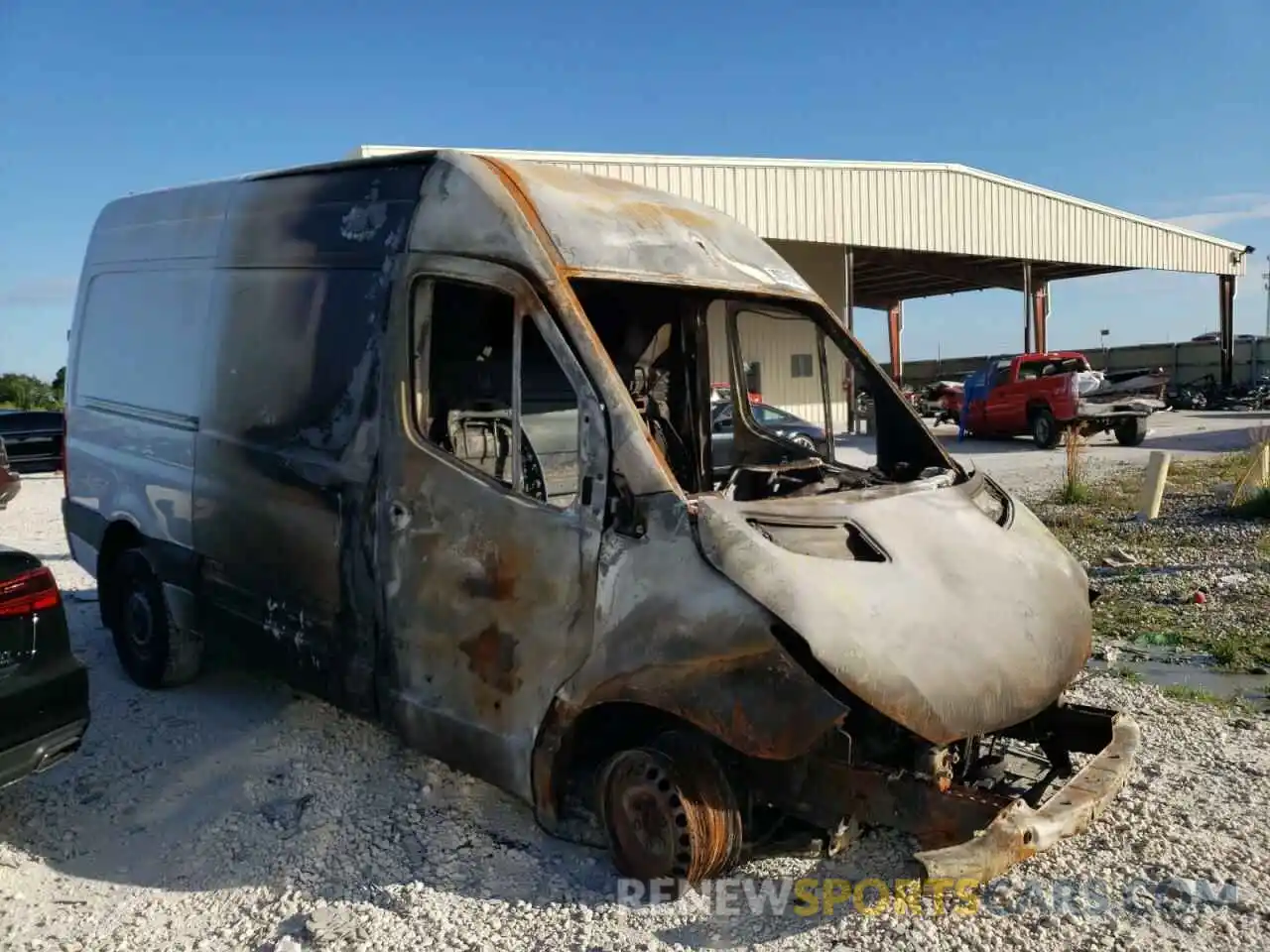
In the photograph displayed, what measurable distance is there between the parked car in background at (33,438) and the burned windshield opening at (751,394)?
1506 cm

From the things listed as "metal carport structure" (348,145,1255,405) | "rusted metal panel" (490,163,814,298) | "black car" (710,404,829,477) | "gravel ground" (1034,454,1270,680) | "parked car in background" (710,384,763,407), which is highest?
"metal carport structure" (348,145,1255,405)

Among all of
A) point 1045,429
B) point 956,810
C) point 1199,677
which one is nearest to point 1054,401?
point 1045,429

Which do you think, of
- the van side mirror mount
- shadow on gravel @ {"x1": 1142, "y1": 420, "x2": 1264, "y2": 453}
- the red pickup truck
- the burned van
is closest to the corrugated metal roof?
the red pickup truck

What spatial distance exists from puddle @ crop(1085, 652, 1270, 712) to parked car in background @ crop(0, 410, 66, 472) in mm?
16551

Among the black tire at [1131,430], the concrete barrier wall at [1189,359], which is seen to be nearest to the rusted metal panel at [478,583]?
the black tire at [1131,430]

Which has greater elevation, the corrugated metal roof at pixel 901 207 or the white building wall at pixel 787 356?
the corrugated metal roof at pixel 901 207

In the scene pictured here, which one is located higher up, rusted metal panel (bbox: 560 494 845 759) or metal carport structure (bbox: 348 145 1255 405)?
metal carport structure (bbox: 348 145 1255 405)

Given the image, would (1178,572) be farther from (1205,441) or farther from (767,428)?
(1205,441)

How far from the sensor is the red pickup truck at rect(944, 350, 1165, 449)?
1981 centimetres

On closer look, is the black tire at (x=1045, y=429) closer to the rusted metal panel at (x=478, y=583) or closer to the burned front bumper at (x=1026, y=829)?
the burned front bumper at (x=1026, y=829)

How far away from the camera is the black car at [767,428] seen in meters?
5.39

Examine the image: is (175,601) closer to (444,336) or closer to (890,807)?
(444,336)

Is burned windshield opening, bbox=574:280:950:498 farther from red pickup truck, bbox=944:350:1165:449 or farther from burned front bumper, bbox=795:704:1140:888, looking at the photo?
red pickup truck, bbox=944:350:1165:449

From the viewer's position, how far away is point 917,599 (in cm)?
331
